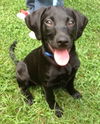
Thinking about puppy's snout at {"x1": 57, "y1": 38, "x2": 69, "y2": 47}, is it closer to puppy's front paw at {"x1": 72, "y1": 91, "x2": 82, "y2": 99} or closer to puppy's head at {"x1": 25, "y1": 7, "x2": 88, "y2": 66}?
puppy's head at {"x1": 25, "y1": 7, "x2": 88, "y2": 66}

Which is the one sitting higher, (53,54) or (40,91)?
(53,54)

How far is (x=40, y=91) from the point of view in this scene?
12.0 ft

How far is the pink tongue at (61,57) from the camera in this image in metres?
2.91

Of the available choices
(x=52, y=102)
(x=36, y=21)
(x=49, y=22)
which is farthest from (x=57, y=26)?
(x=52, y=102)

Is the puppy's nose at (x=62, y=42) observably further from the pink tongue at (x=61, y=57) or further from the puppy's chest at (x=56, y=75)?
the puppy's chest at (x=56, y=75)

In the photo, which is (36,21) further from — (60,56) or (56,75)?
(56,75)

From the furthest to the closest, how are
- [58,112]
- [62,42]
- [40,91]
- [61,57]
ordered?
[40,91] → [58,112] → [61,57] → [62,42]

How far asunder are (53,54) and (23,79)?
691mm

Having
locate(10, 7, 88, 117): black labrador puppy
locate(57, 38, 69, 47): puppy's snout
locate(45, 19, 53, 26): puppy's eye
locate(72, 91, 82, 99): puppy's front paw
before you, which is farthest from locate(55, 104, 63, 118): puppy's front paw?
locate(45, 19, 53, 26): puppy's eye

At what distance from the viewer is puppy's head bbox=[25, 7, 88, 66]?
8.91 feet

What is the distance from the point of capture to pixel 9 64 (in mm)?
4004

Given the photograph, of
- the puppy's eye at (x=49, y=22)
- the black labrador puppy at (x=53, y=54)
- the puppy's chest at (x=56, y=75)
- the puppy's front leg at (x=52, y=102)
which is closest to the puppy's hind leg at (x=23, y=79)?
the black labrador puppy at (x=53, y=54)

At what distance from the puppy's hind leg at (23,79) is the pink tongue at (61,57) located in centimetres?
76

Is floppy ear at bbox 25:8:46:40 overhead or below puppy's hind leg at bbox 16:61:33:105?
overhead
